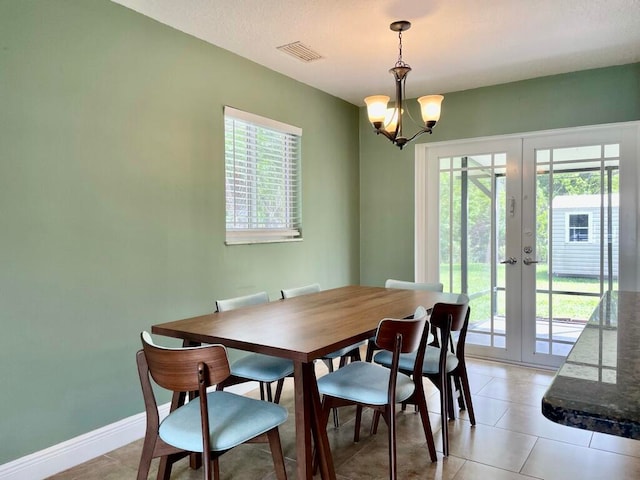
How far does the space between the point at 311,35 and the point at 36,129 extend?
5.65 feet

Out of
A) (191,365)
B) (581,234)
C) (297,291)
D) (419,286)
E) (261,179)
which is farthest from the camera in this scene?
(581,234)

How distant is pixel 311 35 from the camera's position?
2996 millimetres

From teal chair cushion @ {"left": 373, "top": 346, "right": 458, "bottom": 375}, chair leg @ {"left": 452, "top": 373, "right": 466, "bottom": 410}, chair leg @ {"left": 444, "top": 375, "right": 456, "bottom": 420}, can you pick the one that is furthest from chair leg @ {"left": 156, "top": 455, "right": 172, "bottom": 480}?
chair leg @ {"left": 452, "top": 373, "right": 466, "bottom": 410}

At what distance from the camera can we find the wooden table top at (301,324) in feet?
5.97

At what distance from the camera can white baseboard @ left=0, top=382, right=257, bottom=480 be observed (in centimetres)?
218

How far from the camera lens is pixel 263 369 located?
8.38ft

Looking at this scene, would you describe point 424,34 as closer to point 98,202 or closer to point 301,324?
point 301,324

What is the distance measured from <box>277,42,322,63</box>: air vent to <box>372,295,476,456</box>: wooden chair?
200cm

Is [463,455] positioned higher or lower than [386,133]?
lower

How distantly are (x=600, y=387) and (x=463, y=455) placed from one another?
6.32 feet

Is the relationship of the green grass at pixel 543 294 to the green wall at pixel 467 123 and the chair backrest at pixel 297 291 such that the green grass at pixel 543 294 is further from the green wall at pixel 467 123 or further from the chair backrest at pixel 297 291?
the chair backrest at pixel 297 291

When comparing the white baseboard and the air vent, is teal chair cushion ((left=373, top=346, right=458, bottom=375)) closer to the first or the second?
the white baseboard

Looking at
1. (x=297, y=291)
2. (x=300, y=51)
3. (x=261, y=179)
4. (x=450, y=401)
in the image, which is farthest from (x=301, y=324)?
(x=300, y=51)

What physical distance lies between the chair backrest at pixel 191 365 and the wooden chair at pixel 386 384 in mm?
609
